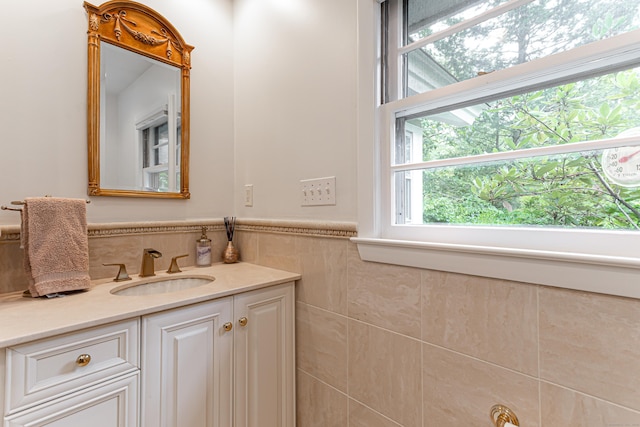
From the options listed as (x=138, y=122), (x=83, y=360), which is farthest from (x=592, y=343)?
(x=138, y=122)

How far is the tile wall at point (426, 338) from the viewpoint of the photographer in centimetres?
67

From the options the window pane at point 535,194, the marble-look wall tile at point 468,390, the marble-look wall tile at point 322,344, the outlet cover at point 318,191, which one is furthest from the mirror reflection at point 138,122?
the marble-look wall tile at point 468,390

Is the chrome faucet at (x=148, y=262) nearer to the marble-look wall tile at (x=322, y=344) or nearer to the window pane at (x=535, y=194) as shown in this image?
the marble-look wall tile at (x=322, y=344)

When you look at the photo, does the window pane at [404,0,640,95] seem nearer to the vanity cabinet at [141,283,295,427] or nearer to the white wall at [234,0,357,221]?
the white wall at [234,0,357,221]

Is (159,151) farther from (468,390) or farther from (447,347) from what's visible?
(468,390)

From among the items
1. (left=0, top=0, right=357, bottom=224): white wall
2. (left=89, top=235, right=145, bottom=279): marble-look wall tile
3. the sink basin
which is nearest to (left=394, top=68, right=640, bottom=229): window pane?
(left=0, top=0, right=357, bottom=224): white wall

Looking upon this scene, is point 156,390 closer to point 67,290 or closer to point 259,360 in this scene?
point 259,360

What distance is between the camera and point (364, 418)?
1106 mm

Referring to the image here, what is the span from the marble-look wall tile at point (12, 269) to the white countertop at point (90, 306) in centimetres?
4

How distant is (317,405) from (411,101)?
1.28m

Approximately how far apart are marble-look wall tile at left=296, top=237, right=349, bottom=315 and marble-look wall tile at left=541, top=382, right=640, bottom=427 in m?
0.64

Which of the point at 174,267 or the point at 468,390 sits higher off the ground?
the point at 174,267

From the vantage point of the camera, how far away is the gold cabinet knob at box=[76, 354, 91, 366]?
0.78 meters

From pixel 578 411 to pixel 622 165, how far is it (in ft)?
1.94
